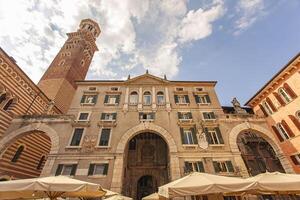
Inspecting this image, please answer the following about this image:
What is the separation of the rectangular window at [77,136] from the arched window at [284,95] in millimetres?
22984

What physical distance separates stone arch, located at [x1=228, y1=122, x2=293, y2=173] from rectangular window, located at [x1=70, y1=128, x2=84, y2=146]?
1651 cm

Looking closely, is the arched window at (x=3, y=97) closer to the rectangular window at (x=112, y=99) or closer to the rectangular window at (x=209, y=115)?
the rectangular window at (x=112, y=99)

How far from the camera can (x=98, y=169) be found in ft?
52.8

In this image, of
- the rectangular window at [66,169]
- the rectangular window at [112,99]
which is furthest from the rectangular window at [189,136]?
the rectangular window at [66,169]

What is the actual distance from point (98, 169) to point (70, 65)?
921 inches

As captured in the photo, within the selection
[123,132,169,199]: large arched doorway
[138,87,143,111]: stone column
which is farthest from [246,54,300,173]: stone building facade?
[138,87,143,111]: stone column

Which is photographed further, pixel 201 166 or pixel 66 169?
pixel 201 166

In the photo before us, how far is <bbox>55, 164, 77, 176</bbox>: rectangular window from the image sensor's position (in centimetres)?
1576

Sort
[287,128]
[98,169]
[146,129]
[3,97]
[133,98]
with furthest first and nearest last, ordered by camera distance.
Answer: [133,98] → [146,129] → [287,128] → [3,97] → [98,169]

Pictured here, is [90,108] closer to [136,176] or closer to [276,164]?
[136,176]

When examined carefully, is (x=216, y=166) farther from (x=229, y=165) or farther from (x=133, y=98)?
(x=133, y=98)

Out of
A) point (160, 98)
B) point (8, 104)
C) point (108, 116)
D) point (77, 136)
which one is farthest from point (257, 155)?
point (8, 104)

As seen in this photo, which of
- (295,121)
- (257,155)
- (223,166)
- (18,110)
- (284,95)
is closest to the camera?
(223,166)

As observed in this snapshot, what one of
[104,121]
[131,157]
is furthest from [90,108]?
[131,157]
